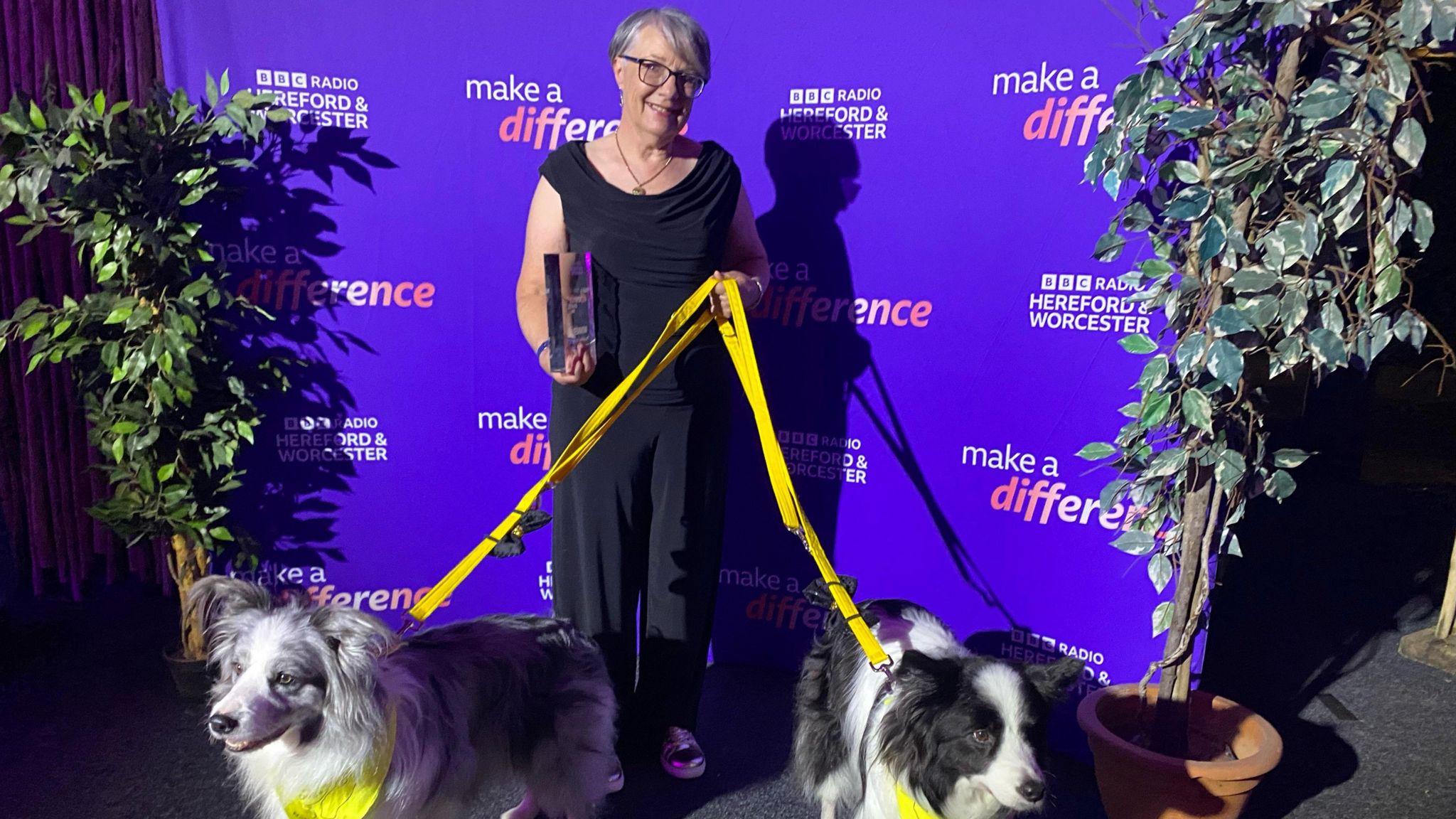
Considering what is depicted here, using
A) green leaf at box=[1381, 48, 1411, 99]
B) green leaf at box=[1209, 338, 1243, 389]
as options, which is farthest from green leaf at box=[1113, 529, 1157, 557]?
green leaf at box=[1381, 48, 1411, 99]

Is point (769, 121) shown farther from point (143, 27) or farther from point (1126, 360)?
point (143, 27)

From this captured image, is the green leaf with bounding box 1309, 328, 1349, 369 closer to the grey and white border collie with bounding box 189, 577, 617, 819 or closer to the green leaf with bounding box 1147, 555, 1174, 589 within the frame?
the green leaf with bounding box 1147, 555, 1174, 589

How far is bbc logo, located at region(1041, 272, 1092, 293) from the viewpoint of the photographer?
2637mm

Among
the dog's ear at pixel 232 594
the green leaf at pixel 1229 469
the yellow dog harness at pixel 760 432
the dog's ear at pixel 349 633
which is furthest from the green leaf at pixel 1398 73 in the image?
the dog's ear at pixel 232 594

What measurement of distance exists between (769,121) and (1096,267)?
1158 millimetres

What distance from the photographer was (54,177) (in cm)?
255

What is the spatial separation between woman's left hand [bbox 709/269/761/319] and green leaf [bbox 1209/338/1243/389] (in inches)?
45.0

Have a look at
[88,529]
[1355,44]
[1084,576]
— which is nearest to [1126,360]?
[1084,576]

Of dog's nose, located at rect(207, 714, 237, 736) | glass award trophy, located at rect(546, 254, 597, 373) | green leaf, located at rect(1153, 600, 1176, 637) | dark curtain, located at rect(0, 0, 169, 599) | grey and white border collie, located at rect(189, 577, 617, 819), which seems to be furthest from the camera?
dark curtain, located at rect(0, 0, 169, 599)

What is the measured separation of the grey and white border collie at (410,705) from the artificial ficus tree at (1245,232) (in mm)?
1525

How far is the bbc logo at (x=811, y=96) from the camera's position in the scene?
2846mm

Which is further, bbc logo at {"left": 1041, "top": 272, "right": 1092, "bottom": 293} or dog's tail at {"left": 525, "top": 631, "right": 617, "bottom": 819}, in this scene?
bbc logo at {"left": 1041, "top": 272, "right": 1092, "bottom": 293}

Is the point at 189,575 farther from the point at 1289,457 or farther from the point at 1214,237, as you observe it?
the point at 1289,457

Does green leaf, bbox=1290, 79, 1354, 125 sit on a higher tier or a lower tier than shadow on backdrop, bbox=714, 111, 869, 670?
higher
